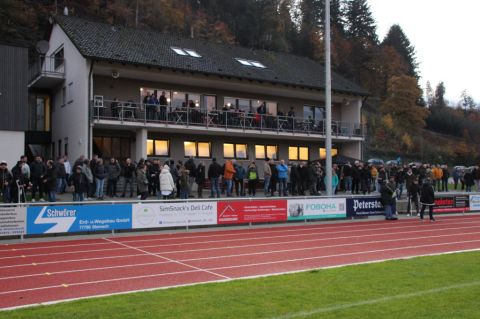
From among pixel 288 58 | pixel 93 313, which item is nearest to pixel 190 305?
pixel 93 313

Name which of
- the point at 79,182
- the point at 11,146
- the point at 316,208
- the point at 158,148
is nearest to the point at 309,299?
the point at 79,182

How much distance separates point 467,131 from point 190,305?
306 ft

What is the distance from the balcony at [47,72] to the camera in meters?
31.6

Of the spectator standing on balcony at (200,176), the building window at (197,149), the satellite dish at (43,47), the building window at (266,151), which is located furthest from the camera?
the building window at (266,151)

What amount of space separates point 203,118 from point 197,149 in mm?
2852

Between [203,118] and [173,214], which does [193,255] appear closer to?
[173,214]

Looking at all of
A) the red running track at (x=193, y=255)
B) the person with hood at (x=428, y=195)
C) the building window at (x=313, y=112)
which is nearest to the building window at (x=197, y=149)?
the building window at (x=313, y=112)

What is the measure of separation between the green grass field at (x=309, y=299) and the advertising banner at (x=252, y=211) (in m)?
9.53

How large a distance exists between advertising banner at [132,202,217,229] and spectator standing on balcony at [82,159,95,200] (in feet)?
10.6

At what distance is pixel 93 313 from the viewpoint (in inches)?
289

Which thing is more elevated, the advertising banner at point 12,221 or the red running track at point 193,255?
the advertising banner at point 12,221

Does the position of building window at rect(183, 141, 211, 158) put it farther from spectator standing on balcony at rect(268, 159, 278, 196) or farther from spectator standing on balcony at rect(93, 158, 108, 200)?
spectator standing on balcony at rect(93, 158, 108, 200)

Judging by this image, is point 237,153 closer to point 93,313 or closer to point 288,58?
point 288,58

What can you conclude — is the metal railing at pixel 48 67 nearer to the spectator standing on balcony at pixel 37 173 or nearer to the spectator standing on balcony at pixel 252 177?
the spectator standing on balcony at pixel 37 173
